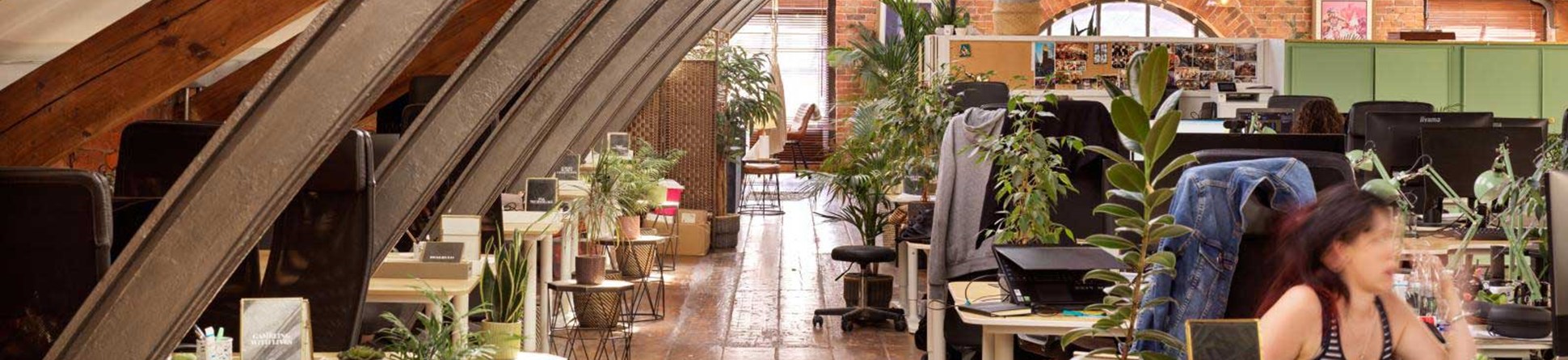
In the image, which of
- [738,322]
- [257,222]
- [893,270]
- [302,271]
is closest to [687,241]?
[893,270]

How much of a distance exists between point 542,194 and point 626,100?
3.71 meters

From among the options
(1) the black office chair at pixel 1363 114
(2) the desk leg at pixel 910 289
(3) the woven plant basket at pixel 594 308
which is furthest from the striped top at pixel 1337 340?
(3) the woven plant basket at pixel 594 308

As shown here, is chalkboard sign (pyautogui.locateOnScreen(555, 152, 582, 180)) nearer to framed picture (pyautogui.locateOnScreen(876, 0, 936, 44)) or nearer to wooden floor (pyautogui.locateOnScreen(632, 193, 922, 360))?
wooden floor (pyautogui.locateOnScreen(632, 193, 922, 360))

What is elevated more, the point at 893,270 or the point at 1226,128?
the point at 1226,128

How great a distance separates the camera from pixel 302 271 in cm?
452

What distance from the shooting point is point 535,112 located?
718 centimetres

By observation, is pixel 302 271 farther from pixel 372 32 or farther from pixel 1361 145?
pixel 1361 145

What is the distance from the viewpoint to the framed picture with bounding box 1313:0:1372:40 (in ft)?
61.3

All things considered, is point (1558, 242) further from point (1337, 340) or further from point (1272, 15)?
point (1272, 15)

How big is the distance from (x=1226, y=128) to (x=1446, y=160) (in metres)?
2.79

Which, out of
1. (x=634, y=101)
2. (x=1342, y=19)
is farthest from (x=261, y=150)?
(x=1342, y=19)

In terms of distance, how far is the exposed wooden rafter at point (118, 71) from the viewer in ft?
18.3

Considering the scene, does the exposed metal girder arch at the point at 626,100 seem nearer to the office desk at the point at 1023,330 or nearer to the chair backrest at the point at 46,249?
the office desk at the point at 1023,330

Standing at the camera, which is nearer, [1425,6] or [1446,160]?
[1446,160]
